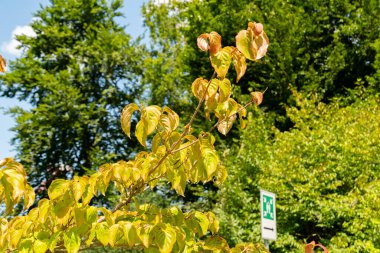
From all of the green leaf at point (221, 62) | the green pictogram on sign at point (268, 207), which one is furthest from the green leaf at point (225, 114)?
the green pictogram on sign at point (268, 207)

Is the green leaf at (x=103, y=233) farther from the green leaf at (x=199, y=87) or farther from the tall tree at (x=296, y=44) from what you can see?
the tall tree at (x=296, y=44)

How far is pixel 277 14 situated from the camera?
17.0m

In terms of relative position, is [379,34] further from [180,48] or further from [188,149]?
[188,149]

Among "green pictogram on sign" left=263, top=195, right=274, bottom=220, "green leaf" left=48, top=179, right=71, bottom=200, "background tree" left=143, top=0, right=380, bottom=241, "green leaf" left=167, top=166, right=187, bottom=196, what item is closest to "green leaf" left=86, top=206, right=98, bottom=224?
"green leaf" left=48, top=179, right=71, bottom=200

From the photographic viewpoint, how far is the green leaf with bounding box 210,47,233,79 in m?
2.15

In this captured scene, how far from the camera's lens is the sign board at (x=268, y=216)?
17.5ft

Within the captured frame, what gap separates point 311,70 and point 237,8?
3502 mm

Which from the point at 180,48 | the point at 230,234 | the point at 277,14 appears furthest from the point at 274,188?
the point at 180,48

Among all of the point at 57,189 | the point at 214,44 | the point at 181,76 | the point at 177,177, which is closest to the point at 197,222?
the point at 177,177

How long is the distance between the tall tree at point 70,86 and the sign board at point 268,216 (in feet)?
40.4

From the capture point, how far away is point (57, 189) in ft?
7.79

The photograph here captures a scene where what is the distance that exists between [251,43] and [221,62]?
6.2 inches

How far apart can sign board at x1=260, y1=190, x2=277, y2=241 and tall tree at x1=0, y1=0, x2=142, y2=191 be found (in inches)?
485

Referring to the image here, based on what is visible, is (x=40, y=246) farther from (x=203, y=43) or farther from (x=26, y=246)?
(x=203, y=43)
